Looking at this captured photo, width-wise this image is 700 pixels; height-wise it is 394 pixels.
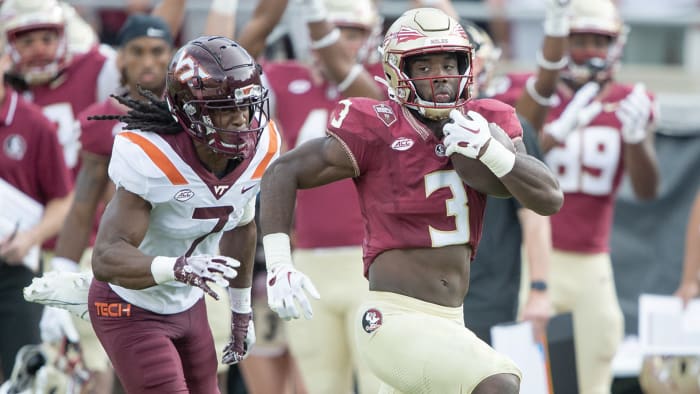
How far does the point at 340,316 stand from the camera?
6305mm

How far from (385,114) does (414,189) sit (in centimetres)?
25

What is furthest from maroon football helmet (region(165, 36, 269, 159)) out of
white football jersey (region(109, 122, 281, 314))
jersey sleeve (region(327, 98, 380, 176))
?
jersey sleeve (region(327, 98, 380, 176))

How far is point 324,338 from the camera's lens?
627 cm

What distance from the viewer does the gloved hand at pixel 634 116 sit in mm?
6672

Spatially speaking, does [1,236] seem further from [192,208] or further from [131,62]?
[192,208]

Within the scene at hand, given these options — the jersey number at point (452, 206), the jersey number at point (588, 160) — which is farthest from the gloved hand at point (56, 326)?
the jersey number at point (588, 160)

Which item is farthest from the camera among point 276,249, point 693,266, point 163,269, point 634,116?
point 634,116

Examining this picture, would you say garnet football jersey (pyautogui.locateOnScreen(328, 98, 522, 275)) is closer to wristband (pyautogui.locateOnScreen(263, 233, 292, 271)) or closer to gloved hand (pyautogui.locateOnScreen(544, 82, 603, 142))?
→ wristband (pyautogui.locateOnScreen(263, 233, 292, 271))

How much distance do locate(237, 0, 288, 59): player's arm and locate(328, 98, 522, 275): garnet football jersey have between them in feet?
5.75

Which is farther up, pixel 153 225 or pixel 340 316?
pixel 153 225

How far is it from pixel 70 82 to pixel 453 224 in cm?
297

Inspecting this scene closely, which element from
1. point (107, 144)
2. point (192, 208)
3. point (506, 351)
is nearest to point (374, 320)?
point (192, 208)

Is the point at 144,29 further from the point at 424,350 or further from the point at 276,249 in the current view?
the point at 424,350

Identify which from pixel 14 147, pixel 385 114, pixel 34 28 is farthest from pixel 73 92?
pixel 385 114
